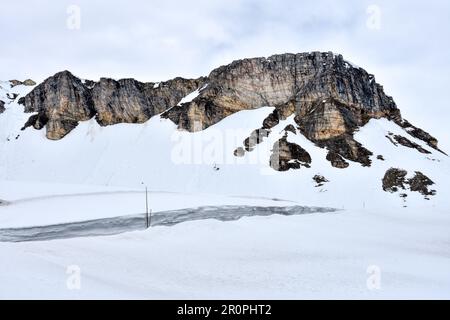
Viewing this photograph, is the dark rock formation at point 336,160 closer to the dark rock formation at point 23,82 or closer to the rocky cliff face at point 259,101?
the rocky cliff face at point 259,101

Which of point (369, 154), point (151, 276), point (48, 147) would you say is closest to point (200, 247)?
point (151, 276)

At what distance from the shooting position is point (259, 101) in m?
94.9

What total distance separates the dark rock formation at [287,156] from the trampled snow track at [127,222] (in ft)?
115

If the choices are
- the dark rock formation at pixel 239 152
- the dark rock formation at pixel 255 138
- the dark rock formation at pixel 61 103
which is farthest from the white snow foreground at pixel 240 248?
the dark rock formation at pixel 61 103

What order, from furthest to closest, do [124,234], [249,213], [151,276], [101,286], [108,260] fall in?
[249,213], [124,234], [108,260], [151,276], [101,286]

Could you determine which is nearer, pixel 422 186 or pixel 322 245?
pixel 322 245

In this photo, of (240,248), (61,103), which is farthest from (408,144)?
(61,103)

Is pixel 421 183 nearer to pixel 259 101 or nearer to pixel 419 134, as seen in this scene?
pixel 419 134

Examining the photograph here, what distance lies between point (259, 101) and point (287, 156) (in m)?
26.2

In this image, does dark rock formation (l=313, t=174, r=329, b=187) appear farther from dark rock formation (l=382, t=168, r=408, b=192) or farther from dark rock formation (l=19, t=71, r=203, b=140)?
dark rock formation (l=19, t=71, r=203, b=140)

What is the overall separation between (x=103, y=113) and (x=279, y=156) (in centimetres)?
5228

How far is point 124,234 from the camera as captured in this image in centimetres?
2441

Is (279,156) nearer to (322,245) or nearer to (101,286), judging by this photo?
(322,245)

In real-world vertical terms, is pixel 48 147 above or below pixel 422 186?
above
